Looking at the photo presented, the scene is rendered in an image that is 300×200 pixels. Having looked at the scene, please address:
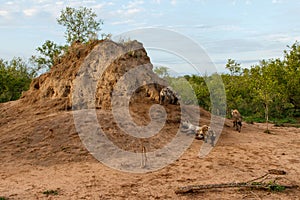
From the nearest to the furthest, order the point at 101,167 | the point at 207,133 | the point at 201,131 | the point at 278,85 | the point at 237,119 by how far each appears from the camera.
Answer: the point at 101,167, the point at 207,133, the point at 201,131, the point at 237,119, the point at 278,85

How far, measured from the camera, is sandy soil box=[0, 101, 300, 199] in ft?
24.1

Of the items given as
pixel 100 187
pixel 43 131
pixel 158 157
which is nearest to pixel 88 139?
pixel 43 131

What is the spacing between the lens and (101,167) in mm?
9375

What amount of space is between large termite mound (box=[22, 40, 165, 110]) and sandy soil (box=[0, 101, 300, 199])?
1.10 metres

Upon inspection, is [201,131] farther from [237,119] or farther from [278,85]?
[278,85]

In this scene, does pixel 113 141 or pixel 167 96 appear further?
pixel 167 96

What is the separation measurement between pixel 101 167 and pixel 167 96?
5.67m

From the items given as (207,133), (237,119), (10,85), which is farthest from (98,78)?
(10,85)

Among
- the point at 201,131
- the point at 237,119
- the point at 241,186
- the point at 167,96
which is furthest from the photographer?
the point at 237,119

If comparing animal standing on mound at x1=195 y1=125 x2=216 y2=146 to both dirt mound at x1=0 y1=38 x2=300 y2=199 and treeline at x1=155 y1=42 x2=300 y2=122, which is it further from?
treeline at x1=155 y1=42 x2=300 y2=122

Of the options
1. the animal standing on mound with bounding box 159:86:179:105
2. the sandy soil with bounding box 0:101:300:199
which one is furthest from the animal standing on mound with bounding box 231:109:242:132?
the animal standing on mound with bounding box 159:86:179:105

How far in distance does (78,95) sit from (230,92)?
14795mm

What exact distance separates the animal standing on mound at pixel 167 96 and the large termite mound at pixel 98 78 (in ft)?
0.88

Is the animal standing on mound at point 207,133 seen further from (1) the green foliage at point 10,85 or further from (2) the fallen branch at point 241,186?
(1) the green foliage at point 10,85
